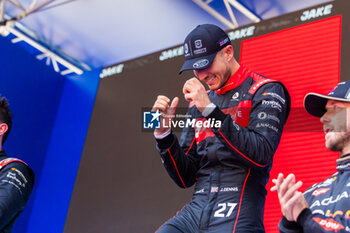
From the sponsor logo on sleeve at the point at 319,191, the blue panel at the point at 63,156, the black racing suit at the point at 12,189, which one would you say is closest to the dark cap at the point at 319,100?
the sponsor logo on sleeve at the point at 319,191

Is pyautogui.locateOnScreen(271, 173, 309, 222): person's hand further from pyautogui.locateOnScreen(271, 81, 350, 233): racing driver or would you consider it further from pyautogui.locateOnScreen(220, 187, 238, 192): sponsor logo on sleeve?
pyautogui.locateOnScreen(220, 187, 238, 192): sponsor logo on sleeve

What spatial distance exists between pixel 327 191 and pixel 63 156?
4083 mm

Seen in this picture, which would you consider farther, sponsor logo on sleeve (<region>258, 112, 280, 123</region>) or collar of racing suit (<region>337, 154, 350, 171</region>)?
sponsor logo on sleeve (<region>258, 112, 280, 123</region>)

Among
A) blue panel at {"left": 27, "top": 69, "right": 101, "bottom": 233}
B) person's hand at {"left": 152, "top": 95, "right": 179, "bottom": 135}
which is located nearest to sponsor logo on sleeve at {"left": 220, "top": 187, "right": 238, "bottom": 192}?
person's hand at {"left": 152, "top": 95, "right": 179, "bottom": 135}

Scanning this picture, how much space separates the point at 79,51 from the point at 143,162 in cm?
326

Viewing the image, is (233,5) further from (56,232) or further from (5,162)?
(5,162)

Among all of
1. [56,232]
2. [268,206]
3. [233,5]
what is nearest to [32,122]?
[56,232]

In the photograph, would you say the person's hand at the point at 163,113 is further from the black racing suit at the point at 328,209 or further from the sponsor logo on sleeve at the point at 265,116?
the black racing suit at the point at 328,209

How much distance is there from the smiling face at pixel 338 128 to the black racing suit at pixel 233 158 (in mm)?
222

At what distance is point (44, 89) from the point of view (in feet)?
19.6

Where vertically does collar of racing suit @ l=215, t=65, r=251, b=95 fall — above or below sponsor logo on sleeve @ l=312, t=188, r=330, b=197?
above

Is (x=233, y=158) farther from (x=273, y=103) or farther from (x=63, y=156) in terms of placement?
(x=63, y=156)

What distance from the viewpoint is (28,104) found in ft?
18.9

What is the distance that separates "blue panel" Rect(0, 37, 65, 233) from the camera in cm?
553
